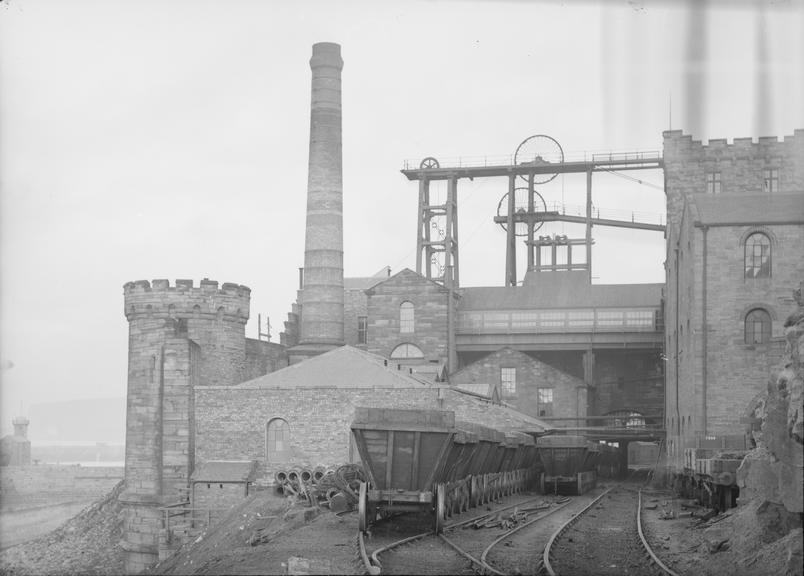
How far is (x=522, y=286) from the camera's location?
5762 centimetres

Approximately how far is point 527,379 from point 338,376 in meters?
16.3

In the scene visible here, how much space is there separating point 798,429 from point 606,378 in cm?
4280

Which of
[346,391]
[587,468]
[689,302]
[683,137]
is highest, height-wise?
[683,137]

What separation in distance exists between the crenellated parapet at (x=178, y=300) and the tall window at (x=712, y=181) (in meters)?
21.7

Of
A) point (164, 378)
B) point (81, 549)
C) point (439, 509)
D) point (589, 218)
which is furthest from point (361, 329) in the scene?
point (439, 509)

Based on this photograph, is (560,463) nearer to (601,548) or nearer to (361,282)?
(601,548)

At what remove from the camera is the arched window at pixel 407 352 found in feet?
177

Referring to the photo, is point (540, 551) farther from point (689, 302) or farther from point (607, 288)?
point (607, 288)

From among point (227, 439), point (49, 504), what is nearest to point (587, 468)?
point (227, 439)

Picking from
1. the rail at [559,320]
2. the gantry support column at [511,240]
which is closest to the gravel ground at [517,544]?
the rail at [559,320]

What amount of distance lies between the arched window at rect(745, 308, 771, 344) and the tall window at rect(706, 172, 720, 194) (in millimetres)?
17353

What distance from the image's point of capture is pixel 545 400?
52.0 meters

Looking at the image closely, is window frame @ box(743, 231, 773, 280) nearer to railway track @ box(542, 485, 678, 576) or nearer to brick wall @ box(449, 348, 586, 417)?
railway track @ box(542, 485, 678, 576)

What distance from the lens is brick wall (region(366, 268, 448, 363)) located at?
54.1 metres
